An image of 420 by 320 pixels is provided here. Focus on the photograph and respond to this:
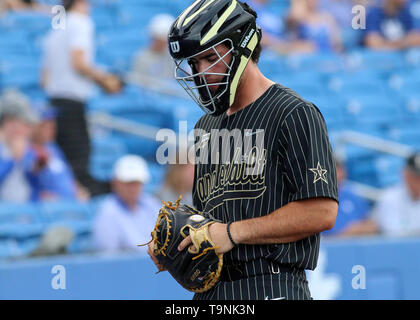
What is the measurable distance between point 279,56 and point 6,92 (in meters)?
3.52

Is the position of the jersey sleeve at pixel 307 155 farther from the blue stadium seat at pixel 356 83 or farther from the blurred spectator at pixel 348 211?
the blue stadium seat at pixel 356 83

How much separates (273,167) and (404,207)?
403 cm

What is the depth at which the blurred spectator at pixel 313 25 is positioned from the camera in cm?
841

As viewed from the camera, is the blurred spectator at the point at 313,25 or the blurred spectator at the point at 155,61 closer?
the blurred spectator at the point at 155,61

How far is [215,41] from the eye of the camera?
7.74ft

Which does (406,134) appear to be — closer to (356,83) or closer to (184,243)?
(356,83)

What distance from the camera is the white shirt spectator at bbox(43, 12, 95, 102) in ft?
20.2

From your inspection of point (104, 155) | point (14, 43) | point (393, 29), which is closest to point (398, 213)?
point (104, 155)

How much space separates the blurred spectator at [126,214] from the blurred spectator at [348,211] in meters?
1.62

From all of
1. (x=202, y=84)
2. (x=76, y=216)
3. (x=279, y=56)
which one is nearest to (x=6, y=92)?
(x=76, y=216)

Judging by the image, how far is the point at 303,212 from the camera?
2.22 meters

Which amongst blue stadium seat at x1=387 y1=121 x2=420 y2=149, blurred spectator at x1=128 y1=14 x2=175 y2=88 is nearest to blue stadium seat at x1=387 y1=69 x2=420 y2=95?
blue stadium seat at x1=387 y1=121 x2=420 y2=149

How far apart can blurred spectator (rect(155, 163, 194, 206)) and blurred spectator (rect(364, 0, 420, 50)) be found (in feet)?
15.1

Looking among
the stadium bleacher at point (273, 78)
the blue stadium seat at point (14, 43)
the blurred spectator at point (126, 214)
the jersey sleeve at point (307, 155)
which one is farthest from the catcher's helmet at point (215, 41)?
the blue stadium seat at point (14, 43)
